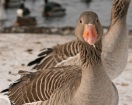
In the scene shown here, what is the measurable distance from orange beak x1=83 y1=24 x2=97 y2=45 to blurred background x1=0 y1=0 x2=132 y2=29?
1567cm

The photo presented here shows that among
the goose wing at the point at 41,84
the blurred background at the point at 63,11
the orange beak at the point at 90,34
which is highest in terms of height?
the orange beak at the point at 90,34

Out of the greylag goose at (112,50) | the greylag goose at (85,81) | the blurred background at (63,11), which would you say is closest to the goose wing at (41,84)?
the greylag goose at (85,81)

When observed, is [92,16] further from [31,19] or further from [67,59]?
[31,19]

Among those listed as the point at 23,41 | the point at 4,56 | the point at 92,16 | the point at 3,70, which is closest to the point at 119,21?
the point at 92,16

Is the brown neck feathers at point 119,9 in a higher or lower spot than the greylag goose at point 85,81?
higher

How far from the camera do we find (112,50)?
5535 mm

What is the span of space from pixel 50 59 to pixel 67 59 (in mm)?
447

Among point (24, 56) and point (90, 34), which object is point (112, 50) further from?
point (24, 56)

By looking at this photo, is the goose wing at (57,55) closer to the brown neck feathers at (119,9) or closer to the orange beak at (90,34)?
the brown neck feathers at (119,9)

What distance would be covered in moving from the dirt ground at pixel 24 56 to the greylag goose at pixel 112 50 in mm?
739

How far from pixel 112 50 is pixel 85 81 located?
5.68ft

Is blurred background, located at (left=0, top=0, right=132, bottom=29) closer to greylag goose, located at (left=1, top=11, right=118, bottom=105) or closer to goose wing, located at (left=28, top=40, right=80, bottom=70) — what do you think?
goose wing, located at (left=28, top=40, right=80, bottom=70)

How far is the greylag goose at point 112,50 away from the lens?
5.51m

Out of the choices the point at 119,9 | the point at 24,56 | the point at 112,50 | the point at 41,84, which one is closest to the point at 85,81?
the point at 41,84
